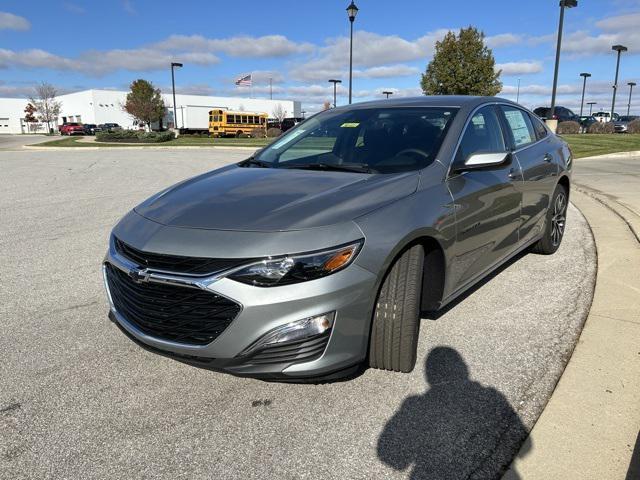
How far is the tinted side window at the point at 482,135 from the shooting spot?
11.5 ft

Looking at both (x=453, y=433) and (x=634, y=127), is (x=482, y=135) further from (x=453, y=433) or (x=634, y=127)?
(x=634, y=127)

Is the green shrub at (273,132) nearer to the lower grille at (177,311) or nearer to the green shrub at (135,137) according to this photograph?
the green shrub at (135,137)

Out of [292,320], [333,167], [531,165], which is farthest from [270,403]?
[531,165]

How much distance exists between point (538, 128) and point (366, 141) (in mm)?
2433

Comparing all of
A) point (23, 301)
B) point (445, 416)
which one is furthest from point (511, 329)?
point (23, 301)

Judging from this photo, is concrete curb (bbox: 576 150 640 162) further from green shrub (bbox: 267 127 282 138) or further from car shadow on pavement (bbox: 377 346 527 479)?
green shrub (bbox: 267 127 282 138)

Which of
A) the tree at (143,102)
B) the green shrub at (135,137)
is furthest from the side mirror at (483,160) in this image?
the tree at (143,102)

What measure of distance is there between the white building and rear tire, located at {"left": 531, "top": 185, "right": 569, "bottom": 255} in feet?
241

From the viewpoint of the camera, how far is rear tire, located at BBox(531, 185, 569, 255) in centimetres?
506

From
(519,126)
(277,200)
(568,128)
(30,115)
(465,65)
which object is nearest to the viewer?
(277,200)

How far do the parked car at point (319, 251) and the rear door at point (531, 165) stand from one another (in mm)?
582

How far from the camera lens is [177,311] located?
96.0 inches

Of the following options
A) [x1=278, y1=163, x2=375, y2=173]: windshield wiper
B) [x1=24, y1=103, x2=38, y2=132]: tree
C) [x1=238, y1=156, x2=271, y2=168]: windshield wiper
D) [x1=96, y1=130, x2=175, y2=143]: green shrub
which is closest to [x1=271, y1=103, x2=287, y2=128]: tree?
[x1=96, y1=130, x2=175, y2=143]: green shrub

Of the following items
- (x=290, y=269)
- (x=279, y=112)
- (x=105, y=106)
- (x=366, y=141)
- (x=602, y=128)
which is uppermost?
(x=105, y=106)
